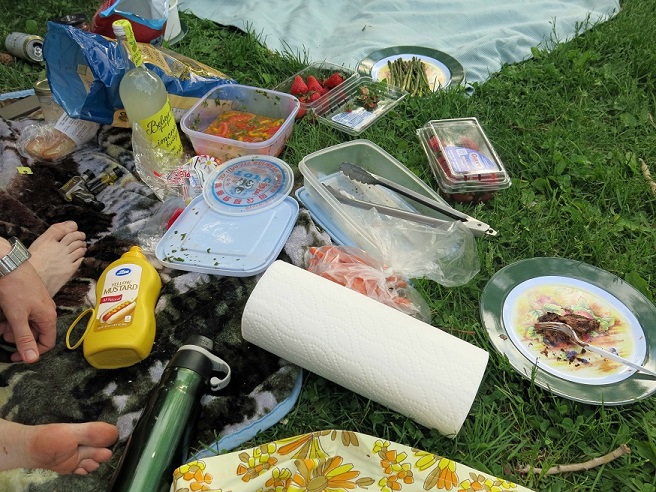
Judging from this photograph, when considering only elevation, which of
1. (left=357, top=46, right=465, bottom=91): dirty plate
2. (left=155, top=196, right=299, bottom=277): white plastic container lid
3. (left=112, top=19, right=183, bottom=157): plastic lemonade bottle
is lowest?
(left=155, top=196, right=299, bottom=277): white plastic container lid

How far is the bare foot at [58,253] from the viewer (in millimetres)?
1507

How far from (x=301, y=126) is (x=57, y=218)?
94 centimetres

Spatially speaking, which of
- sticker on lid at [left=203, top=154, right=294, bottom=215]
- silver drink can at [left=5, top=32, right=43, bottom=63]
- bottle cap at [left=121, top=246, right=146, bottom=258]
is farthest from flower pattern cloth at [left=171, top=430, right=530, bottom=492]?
silver drink can at [left=5, top=32, right=43, bottom=63]

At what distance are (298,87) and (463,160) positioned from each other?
0.79 metres

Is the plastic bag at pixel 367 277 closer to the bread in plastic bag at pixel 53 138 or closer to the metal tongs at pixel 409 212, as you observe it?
the metal tongs at pixel 409 212

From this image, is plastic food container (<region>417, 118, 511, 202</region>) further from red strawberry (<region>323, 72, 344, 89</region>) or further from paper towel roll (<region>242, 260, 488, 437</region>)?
paper towel roll (<region>242, 260, 488, 437</region>)

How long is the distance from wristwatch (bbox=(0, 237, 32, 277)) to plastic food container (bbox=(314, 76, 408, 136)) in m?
1.17

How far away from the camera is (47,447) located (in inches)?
43.4

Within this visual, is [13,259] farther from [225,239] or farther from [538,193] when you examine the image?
[538,193]

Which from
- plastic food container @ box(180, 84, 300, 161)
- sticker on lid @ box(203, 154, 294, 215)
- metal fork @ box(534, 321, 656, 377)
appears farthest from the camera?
plastic food container @ box(180, 84, 300, 161)

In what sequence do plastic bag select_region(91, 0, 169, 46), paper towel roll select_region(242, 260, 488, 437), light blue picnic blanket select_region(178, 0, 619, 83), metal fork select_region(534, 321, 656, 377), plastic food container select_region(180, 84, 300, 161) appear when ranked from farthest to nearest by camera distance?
1. light blue picnic blanket select_region(178, 0, 619, 83)
2. plastic bag select_region(91, 0, 169, 46)
3. plastic food container select_region(180, 84, 300, 161)
4. metal fork select_region(534, 321, 656, 377)
5. paper towel roll select_region(242, 260, 488, 437)

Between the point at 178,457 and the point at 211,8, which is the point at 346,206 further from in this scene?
the point at 211,8

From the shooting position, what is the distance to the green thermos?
106 cm

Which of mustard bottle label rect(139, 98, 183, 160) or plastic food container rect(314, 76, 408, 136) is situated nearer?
mustard bottle label rect(139, 98, 183, 160)
